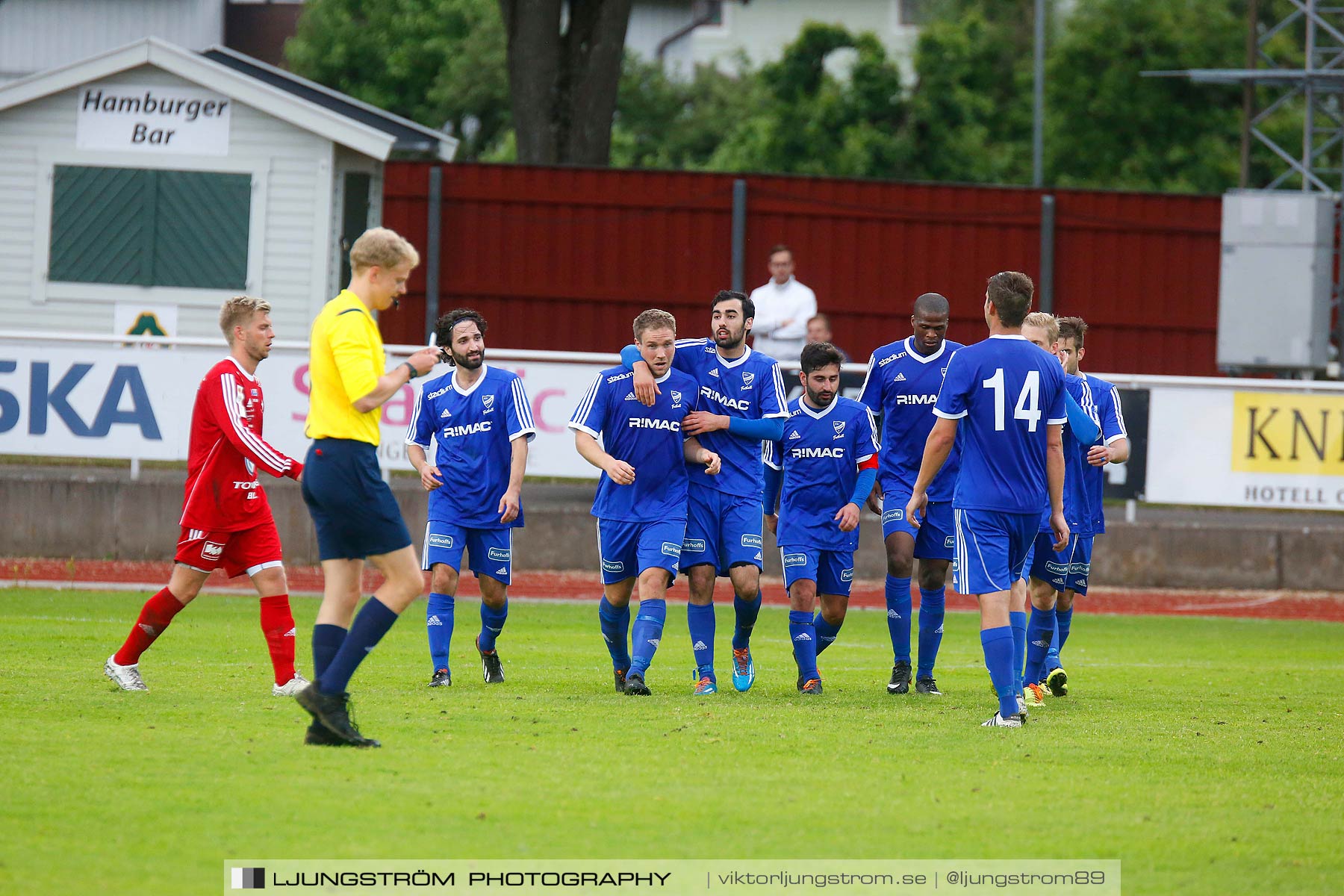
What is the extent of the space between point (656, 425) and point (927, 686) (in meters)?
2.22

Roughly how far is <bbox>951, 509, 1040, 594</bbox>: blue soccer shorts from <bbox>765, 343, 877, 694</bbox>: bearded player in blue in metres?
1.38

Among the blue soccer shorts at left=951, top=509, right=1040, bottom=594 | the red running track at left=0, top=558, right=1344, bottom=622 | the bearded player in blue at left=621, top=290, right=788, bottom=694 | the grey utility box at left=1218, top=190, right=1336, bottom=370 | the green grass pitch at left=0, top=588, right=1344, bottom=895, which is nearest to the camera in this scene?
the green grass pitch at left=0, top=588, right=1344, bottom=895

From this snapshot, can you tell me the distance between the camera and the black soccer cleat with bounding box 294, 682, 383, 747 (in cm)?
675

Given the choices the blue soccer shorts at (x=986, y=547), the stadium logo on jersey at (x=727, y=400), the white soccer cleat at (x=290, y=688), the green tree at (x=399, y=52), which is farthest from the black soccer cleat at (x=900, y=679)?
the green tree at (x=399, y=52)

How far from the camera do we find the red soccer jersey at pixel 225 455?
8.28 meters

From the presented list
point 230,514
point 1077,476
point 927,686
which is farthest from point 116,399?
point 1077,476

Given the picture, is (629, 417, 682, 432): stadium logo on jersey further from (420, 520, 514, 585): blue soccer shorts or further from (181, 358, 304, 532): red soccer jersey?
(181, 358, 304, 532): red soccer jersey

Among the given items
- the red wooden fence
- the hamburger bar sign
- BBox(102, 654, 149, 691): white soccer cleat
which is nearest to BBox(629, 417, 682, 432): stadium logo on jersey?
BBox(102, 654, 149, 691): white soccer cleat

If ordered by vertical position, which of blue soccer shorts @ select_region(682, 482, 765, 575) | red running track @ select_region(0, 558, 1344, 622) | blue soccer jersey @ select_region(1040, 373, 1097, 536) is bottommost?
red running track @ select_region(0, 558, 1344, 622)

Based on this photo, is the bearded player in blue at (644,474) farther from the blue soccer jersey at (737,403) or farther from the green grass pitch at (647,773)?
the green grass pitch at (647,773)

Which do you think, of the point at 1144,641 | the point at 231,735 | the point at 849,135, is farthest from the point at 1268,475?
the point at 849,135

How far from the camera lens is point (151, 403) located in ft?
53.1

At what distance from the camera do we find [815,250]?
22.9 meters

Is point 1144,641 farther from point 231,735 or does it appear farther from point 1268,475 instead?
point 231,735
